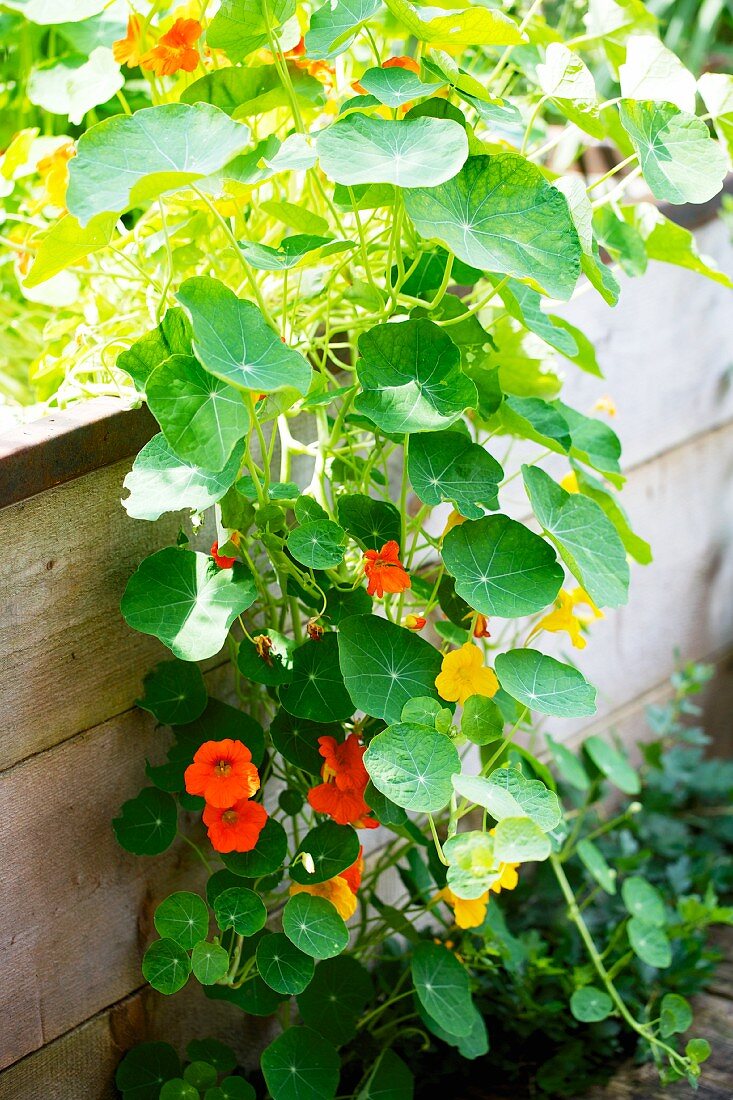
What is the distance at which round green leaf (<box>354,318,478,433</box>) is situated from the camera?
0.89m

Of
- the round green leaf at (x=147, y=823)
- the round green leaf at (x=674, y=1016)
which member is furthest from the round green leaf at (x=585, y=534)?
the round green leaf at (x=674, y=1016)

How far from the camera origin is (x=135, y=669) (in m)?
1.03

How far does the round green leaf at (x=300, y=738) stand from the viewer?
3.26 feet

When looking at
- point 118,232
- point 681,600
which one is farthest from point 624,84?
point 681,600

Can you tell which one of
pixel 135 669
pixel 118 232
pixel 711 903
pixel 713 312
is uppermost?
pixel 118 232

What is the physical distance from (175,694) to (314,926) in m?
0.23

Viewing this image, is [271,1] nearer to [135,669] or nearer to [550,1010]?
[135,669]

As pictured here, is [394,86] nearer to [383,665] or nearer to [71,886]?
[383,665]

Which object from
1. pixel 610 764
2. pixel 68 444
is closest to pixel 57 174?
pixel 68 444

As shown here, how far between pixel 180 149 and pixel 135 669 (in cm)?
46

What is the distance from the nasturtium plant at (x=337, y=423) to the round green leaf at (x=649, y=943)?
19 cm

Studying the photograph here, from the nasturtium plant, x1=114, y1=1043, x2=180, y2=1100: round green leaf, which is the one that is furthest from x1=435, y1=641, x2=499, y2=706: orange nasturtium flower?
x1=114, y1=1043, x2=180, y2=1100: round green leaf

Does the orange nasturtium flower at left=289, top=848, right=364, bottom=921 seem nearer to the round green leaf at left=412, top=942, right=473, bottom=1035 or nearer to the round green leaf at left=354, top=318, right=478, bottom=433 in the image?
the round green leaf at left=412, top=942, right=473, bottom=1035

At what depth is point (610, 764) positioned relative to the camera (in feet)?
5.22
